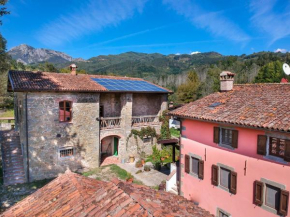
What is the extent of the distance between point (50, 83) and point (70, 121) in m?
3.50

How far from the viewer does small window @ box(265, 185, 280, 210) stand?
26.6 ft

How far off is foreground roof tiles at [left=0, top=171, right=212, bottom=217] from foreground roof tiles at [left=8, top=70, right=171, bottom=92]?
1075 centimetres

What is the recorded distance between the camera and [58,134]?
16.4 m

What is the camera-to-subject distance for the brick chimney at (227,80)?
507 inches

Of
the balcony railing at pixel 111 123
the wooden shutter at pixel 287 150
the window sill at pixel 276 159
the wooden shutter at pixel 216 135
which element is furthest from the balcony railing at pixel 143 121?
the wooden shutter at pixel 287 150

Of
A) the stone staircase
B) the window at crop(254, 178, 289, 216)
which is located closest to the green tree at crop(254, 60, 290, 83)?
the window at crop(254, 178, 289, 216)

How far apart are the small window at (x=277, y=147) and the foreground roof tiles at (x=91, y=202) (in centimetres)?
425

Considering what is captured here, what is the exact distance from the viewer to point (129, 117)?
65.5 ft

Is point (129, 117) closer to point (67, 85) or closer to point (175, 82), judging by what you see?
point (67, 85)

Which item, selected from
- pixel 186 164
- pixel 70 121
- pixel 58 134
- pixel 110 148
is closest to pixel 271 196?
pixel 186 164

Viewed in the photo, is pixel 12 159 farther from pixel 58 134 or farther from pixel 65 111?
pixel 65 111

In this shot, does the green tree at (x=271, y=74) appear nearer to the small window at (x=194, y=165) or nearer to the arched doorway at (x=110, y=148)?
the arched doorway at (x=110, y=148)

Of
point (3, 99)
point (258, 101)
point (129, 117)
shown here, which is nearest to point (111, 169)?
point (129, 117)

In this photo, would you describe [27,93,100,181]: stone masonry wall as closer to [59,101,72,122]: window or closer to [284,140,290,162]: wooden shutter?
[59,101,72,122]: window
